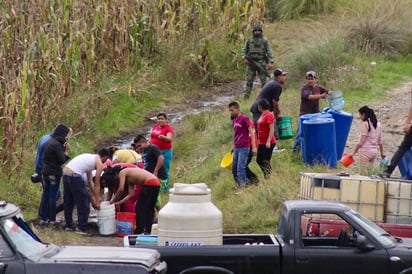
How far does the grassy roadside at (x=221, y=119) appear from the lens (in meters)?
14.5

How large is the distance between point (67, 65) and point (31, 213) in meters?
5.08

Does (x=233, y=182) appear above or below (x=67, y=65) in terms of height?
below

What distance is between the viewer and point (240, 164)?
50.7 feet

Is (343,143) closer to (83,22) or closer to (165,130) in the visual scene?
(165,130)

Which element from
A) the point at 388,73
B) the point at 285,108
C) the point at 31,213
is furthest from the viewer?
the point at 388,73

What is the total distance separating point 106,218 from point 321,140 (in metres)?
3.77

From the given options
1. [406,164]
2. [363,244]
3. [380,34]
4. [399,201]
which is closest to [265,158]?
[406,164]

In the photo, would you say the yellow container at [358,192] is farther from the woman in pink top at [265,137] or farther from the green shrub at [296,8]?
the green shrub at [296,8]

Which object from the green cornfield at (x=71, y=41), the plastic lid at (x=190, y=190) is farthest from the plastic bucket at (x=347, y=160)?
the green cornfield at (x=71, y=41)

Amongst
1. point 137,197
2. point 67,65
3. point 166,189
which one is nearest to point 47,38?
point 67,65

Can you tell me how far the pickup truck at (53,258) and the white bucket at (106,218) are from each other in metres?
5.05

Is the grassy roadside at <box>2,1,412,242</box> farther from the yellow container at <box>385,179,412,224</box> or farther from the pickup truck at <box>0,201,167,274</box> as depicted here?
the pickup truck at <box>0,201,167,274</box>

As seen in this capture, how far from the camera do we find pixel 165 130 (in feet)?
53.5

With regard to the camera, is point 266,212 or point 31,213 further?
point 31,213
